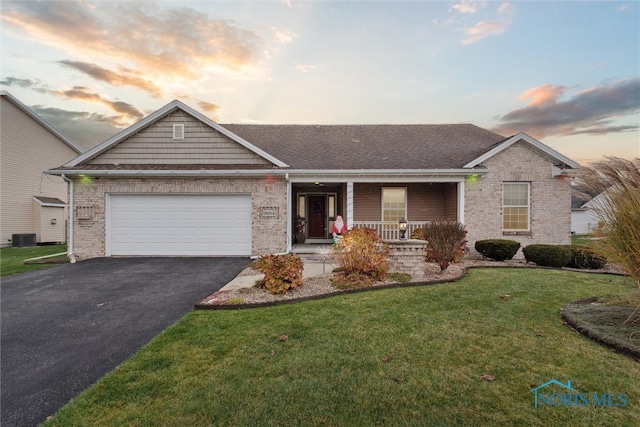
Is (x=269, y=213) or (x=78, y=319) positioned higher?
(x=269, y=213)

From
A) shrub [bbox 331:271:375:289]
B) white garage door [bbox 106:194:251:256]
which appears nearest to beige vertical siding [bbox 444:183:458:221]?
shrub [bbox 331:271:375:289]

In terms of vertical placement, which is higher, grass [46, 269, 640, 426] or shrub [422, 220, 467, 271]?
shrub [422, 220, 467, 271]

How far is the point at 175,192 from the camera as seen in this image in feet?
35.8

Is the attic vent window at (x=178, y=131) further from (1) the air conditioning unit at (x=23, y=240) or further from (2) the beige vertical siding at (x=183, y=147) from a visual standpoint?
(1) the air conditioning unit at (x=23, y=240)

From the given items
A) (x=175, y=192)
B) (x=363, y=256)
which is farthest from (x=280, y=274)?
(x=175, y=192)

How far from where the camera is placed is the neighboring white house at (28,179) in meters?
16.3

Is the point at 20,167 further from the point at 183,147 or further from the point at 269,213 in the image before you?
the point at 269,213

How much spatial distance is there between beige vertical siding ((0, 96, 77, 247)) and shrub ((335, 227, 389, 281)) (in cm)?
2106

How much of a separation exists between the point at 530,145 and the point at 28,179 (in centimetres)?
2772

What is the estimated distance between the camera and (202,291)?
6.56 m

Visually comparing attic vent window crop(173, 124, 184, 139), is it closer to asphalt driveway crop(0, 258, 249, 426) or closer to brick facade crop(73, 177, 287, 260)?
brick facade crop(73, 177, 287, 260)

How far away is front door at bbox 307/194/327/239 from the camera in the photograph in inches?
592

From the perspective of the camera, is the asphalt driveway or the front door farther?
the front door

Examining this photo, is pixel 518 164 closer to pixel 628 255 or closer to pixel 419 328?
pixel 628 255
